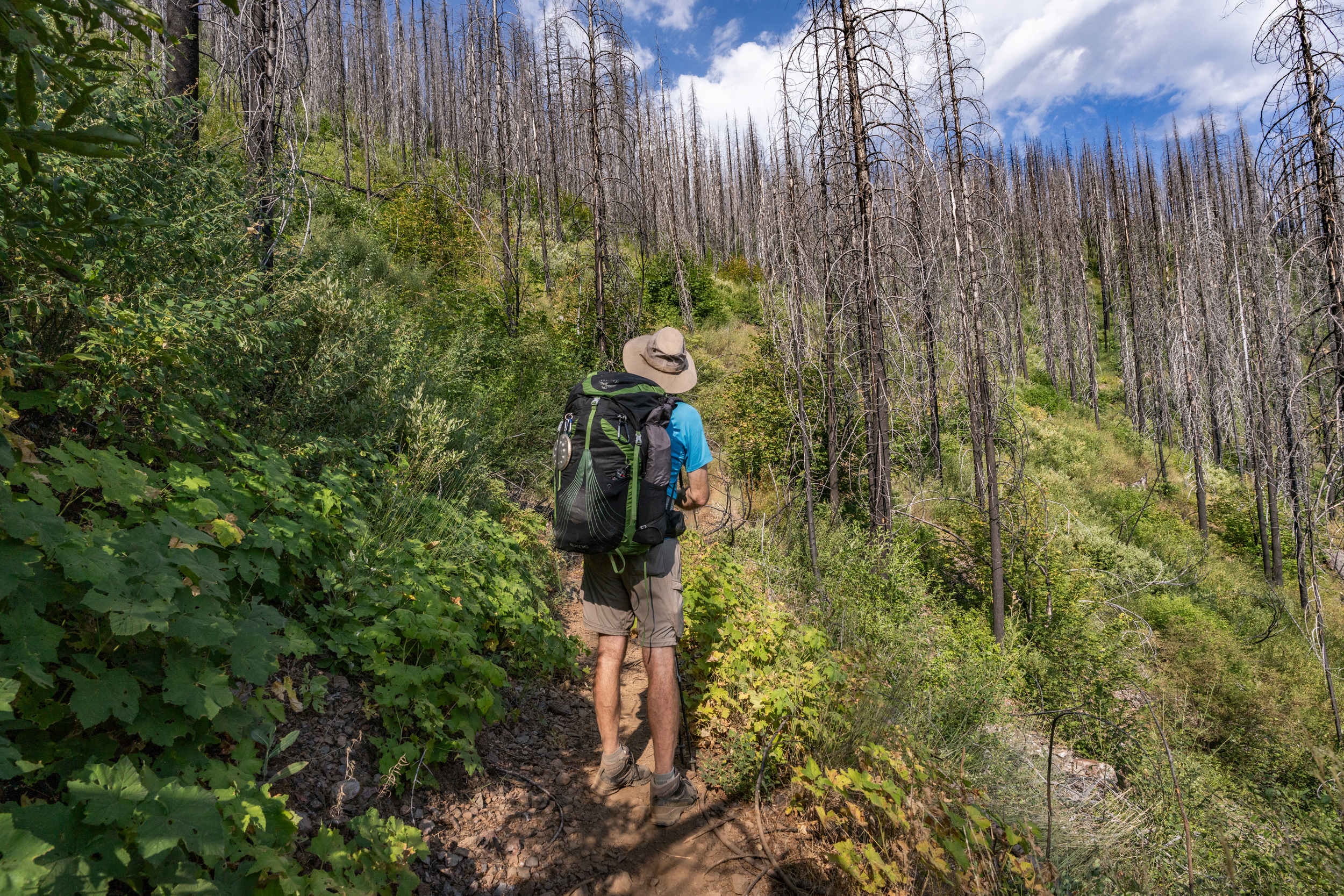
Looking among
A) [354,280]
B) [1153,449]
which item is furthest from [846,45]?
[1153,449]

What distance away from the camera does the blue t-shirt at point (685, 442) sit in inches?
106

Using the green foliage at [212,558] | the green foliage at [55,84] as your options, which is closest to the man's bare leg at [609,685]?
the green foliage at [212,558]

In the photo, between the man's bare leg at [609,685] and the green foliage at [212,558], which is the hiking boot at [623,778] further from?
the green foliage at [212,558]

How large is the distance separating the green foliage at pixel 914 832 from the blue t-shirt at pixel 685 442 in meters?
1.31

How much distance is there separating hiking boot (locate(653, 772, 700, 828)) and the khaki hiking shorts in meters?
0.65

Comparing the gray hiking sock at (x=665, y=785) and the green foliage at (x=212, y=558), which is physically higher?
the green foliage at (x=212, y=558)

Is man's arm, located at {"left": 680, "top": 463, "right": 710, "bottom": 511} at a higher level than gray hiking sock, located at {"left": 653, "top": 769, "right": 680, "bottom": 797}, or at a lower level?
higher

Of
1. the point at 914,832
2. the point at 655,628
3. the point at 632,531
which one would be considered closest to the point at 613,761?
the point at 655,628

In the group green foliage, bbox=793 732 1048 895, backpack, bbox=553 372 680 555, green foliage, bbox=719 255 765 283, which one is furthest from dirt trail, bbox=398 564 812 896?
green foliage, bbox=719 255 765 283

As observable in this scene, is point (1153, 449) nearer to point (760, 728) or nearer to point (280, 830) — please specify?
point (760, 728)

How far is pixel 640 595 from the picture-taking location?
2.65m

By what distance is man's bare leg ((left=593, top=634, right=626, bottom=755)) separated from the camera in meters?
2.65

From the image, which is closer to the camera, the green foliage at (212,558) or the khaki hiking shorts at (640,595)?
the green foliage at (212,558)

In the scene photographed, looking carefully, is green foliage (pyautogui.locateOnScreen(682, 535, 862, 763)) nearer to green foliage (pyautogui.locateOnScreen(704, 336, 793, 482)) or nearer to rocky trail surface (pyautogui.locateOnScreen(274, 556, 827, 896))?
rocky trail surface (pyautogui.locateOnScreen(274, 556, 827, 896))
